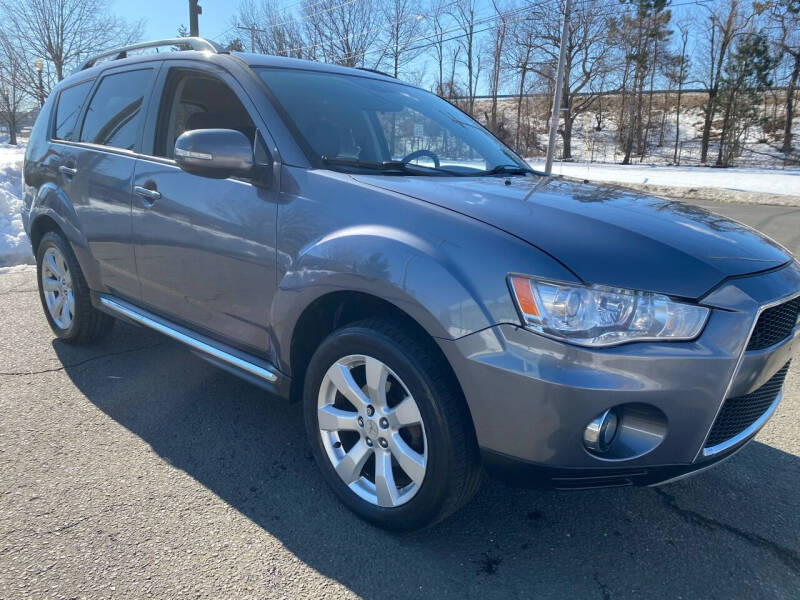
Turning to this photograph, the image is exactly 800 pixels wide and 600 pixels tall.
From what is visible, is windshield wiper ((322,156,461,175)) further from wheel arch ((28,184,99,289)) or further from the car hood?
wheel arch ((28,184,99,289))

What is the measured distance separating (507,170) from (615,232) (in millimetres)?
1298

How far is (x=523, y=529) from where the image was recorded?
2322 millimetres

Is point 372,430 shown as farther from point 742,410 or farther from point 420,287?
point 742,410

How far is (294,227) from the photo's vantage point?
2369mm

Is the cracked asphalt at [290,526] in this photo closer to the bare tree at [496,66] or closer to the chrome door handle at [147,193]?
the chrome door handle at [147,193]

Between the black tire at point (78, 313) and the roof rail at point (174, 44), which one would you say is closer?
the roof rail at point (174, 44)

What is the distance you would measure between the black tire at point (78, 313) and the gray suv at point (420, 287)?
0.50 meters

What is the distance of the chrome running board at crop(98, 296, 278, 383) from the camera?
262cm

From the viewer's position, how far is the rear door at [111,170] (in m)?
3.26

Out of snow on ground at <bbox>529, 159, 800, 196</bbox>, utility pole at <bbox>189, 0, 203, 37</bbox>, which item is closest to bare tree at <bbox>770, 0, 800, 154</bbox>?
snow on ground at <bbox>529, 159, 800, 196</bbox>

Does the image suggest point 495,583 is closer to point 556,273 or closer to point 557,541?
point 557,541

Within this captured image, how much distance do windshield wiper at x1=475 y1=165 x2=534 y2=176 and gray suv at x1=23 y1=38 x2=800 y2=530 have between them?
22mm

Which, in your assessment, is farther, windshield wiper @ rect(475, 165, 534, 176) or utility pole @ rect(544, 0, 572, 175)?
utility pole @ rect(544, 0, 572, 175)

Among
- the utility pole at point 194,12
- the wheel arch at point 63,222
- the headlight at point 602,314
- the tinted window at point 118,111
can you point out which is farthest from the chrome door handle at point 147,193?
the utility pole at point 194,12
